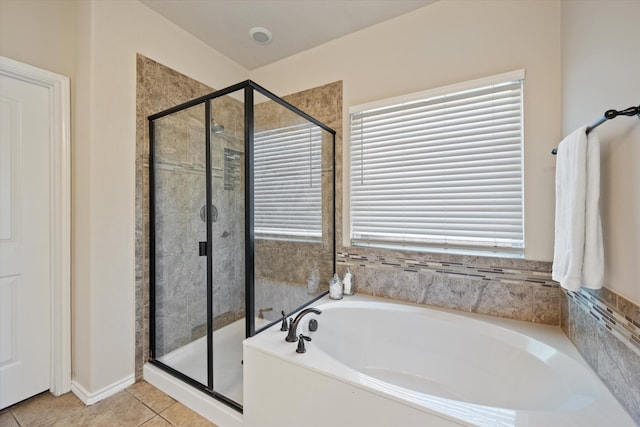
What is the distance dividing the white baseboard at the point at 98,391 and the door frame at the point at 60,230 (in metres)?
0.08

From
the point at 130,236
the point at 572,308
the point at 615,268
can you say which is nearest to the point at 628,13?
the point at 615,268

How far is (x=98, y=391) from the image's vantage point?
1.58 meters

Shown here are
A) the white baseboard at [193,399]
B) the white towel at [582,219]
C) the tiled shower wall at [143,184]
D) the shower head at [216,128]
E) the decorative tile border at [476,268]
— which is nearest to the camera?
the white towel at [582,219]

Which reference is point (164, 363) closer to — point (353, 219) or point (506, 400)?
point (353, 219)

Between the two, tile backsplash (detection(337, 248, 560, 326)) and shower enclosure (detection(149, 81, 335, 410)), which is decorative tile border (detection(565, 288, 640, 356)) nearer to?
tile backsplash (detection(337, 248, 560, 326))

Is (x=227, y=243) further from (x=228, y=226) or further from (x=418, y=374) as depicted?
(x=418, y=374)

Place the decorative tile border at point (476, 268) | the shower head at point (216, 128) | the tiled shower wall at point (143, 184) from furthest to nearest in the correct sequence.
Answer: the tiled shower wall at point (143, 184) < the shower head at point (216, 128) < the decorative tile border at point (476, 268)

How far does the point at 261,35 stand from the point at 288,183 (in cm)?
131

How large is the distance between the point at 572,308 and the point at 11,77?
3355 mm

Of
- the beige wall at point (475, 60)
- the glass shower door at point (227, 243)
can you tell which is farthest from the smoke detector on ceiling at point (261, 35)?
the glass shower door at point (227, 243)

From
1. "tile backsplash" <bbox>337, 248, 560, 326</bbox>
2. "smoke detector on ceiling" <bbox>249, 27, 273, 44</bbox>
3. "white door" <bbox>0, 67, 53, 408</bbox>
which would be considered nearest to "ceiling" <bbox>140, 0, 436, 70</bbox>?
"smoke detector on ceiling" <bbox>249, 27, 273, 44</bbox>

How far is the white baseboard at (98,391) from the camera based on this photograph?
155cm

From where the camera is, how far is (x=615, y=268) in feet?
3.22

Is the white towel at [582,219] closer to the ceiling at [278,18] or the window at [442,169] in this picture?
the window at [442,169]
